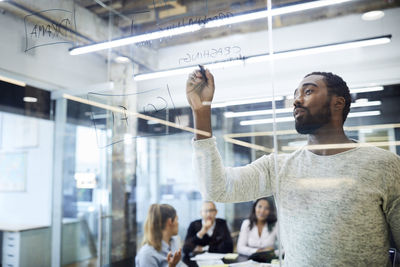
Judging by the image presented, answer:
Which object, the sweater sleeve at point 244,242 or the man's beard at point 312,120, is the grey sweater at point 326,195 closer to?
the man's beard at point 312,120

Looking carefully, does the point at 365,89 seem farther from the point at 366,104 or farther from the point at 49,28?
the point at 49,28

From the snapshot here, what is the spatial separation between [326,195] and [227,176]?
334 mm

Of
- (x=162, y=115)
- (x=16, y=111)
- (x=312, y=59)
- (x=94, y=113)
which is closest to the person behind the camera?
(x=312, y=59)

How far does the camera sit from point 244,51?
1.45 meters

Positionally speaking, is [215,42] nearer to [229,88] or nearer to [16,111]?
[229,88]

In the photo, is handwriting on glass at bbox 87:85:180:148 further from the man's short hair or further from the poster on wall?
the poster on wall

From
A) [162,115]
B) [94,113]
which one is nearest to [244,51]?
[162,115]

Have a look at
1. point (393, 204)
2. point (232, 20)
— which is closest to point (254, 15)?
point (232, 20)

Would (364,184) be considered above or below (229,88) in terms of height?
below

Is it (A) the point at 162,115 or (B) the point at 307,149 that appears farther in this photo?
(A) the point at 162,115

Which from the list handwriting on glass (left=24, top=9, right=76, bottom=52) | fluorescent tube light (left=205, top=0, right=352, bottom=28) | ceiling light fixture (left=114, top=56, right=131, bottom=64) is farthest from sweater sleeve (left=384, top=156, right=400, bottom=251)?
handwriting on glass (left=24, top=9, right=76, bottom=52)

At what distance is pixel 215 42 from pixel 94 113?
0.95 meters

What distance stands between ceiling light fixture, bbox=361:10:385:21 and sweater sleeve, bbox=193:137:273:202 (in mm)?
707

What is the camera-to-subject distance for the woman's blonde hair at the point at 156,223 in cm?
168
